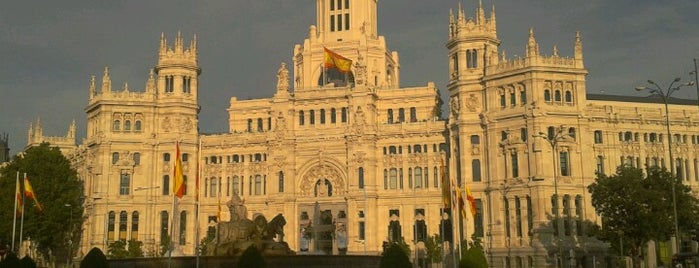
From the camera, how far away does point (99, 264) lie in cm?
4597

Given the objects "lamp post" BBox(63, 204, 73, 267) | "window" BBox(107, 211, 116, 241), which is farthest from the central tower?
"lamp post" BBox(63, 204, 73, 267)

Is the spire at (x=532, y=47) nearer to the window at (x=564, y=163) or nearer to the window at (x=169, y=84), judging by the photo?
the window at (x=564, y=163)

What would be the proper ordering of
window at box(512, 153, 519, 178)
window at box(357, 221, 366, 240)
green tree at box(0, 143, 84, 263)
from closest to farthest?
window at box(512, 153, 519, 178) < green tree at box(0, 143, 84, 263) < window at box(357, 221, 366, 240)

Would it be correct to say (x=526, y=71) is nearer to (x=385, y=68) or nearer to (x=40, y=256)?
(x=385, y=68)

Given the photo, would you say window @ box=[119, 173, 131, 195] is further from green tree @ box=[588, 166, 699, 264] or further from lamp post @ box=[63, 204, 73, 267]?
green tree @ box=[588, 166, 699, 264]

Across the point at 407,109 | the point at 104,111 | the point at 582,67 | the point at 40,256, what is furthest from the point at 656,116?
the point at 40,256

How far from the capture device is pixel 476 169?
97.1m

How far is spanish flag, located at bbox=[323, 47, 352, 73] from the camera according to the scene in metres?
110

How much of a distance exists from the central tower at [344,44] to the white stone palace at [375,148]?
221 mm

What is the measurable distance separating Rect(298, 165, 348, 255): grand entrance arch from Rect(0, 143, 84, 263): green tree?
30.0 m

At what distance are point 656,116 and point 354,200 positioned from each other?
3914 cm

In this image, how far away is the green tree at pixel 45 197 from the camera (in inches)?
3777

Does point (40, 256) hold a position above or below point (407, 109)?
below

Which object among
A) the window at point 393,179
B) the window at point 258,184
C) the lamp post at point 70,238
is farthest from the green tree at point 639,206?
the lamp post at point 70,238
